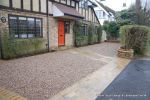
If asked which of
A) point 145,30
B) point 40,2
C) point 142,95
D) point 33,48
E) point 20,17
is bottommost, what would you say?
point 142,95

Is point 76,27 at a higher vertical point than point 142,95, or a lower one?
higher

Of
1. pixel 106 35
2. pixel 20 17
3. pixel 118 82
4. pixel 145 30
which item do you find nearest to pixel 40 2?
pixel 20 17

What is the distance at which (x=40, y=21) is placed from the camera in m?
12.2

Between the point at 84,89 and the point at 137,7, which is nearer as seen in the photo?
the point at 84,89

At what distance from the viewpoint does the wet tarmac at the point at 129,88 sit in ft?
15.9

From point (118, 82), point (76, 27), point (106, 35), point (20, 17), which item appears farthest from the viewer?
point (106, 35)

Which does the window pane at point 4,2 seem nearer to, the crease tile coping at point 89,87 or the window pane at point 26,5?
the window pane at point 26,5

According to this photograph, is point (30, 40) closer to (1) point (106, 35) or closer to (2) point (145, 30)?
(2) point (145, 30)

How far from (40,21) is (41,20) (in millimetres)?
102

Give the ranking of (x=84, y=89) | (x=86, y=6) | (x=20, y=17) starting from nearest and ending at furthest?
(x=84, y=89) < (x=20, y=17) < (x=86, y=6)

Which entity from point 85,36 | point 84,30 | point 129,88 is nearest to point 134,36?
point 129,88

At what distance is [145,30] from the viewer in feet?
37.8

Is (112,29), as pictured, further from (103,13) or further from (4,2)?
(4,2)

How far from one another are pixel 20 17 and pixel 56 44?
4101 mm
